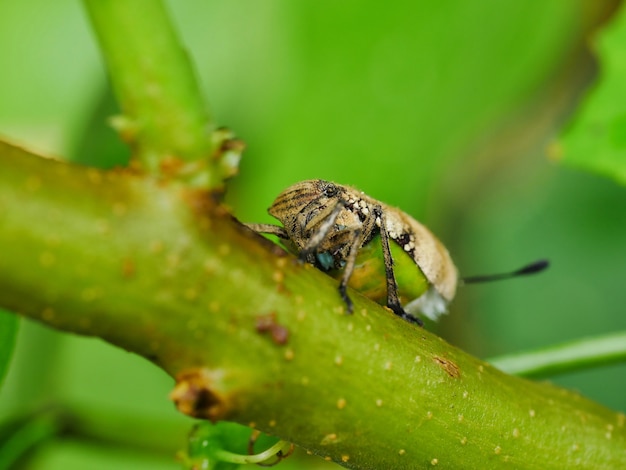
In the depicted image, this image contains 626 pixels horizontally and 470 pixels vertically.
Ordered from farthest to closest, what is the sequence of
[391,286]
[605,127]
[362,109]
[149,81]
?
[362,109]
[605,127]
[391,286]
[149,81]

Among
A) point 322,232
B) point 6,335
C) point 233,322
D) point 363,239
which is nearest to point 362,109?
point 363,239

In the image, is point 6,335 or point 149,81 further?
point 6,335

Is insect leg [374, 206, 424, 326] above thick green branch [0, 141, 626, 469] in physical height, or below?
above

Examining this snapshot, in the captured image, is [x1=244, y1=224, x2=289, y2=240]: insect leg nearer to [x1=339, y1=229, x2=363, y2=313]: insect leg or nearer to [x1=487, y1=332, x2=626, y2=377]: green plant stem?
[x1=339, y1=229, x2=363, y2=313]: insect leg

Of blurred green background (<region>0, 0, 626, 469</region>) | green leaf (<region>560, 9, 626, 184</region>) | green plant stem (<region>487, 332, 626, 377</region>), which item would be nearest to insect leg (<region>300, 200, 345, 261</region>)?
green plant stem (<region>487, 332, 626, 377</region>)

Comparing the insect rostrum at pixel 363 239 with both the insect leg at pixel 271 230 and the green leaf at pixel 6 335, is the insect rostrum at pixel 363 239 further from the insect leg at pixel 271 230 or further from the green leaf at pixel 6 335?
the green leaf at pixel 6 335

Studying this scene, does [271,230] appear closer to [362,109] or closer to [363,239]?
[363,239]

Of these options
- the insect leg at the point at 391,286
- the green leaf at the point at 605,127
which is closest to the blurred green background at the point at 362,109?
the green leaf at the point at 605,127
